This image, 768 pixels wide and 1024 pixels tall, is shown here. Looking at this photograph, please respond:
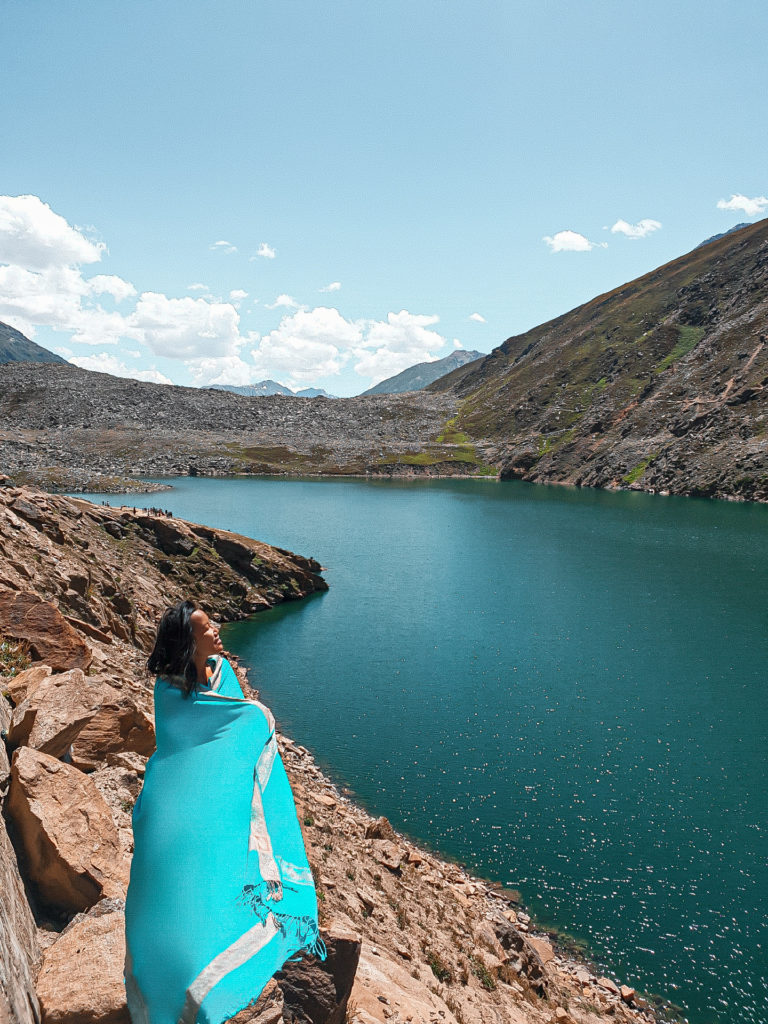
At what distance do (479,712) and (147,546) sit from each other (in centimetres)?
3802

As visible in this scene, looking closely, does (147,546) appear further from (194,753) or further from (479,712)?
(194,753)

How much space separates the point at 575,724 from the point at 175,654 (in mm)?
36721

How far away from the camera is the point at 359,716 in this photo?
1581 inches

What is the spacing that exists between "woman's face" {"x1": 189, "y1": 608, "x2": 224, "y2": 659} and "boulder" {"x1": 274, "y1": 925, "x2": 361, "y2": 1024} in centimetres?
492

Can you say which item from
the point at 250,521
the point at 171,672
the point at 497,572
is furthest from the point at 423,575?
the point at 171,672

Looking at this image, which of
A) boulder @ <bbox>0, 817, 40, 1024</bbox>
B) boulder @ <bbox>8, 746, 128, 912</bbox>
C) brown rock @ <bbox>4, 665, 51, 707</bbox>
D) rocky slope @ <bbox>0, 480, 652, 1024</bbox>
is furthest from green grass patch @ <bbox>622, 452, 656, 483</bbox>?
boulder @ <bbox>0, 817, 40, 1024</bbox>

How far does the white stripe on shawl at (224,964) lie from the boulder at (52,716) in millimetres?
6667

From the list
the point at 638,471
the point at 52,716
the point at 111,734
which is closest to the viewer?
the point at 52,716

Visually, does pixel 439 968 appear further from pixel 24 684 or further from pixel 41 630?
pixel 41 630

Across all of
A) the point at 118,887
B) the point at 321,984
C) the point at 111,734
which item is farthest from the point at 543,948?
the point at 118,887

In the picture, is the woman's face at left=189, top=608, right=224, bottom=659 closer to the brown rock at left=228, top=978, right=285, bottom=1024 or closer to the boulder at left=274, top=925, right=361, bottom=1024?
the brown rock at left=228, top=978, right=285, bottom=1024

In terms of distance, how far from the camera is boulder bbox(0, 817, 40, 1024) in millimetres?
5203

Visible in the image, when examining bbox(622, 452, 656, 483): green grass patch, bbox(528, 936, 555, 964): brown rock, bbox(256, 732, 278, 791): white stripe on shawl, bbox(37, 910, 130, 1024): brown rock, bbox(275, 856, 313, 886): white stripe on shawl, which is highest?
bbox(622, 452, 656, 483): green grass patch

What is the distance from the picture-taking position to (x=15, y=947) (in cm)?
604
